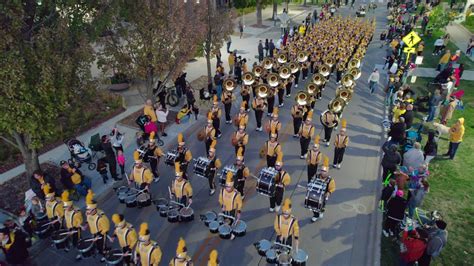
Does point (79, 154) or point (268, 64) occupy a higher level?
point (268, 64)

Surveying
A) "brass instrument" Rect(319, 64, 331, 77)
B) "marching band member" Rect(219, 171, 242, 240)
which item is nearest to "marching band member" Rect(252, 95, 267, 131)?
"brass instrument" Rect(319, 64, 331, 77)

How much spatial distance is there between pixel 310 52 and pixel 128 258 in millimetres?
15969

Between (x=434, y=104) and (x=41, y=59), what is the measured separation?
14066 mm

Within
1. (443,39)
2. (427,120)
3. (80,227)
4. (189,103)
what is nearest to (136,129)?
(189,103)

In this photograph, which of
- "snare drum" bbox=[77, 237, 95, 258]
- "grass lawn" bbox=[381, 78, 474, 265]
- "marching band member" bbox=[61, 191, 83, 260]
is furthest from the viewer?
"grass lawn" bbox=[381, 78, 474, 265]

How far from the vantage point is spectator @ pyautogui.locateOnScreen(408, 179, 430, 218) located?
30.1ft

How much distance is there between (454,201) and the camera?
34.0 feet

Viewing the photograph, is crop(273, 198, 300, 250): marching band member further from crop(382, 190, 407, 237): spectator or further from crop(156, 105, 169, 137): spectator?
crop(156, 105, 169, 137): spectator

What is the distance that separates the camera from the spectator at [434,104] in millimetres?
14570

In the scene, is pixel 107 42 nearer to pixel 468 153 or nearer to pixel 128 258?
pixel 128 258

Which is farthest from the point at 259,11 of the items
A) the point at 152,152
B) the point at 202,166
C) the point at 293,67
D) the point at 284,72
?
the point at 202,166

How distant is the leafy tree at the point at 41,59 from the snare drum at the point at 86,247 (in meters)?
2.77

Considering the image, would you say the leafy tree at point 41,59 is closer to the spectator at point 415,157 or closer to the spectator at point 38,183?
the spectator at point 38,183

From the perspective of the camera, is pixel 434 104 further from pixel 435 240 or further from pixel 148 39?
pixel 148 39
